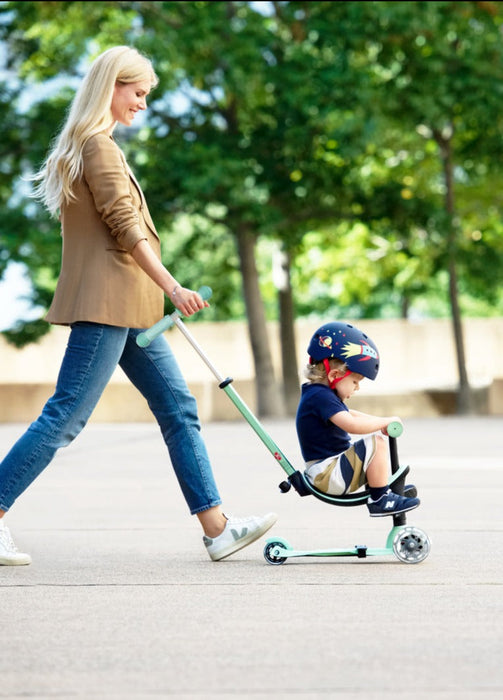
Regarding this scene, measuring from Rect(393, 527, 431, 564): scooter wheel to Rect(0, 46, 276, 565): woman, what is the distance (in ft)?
1.69

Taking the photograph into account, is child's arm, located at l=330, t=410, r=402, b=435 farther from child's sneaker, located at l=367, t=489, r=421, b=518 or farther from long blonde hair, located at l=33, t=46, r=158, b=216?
long blonde hair, located at l=33, t=46, r=158, b=216

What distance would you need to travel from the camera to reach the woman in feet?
17.9

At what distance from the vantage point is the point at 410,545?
5.48 meters

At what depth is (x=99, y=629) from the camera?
13.7ft

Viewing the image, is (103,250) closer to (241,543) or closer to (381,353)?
(241,543)

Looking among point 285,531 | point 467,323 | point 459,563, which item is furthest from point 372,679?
point 467,323

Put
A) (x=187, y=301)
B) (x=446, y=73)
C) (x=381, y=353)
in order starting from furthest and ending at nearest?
1. (x=381, y=353)
2. (x=446, y=73)
3. (x=187, y=301)

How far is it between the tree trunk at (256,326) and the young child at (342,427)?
61.3 feet

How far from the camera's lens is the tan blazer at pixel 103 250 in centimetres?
546

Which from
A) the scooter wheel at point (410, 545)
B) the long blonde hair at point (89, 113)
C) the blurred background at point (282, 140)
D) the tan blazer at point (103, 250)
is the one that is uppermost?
the blurred background at point (282, 140)

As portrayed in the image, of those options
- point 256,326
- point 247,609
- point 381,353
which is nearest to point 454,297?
point 256,326

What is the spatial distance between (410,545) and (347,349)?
82 cm

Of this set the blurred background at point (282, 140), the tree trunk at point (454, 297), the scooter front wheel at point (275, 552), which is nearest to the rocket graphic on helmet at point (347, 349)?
the scooter front wheel at point (275, 552)

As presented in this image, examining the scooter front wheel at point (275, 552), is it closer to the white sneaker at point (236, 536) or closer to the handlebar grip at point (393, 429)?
the white sneaker at point (236, 536)
